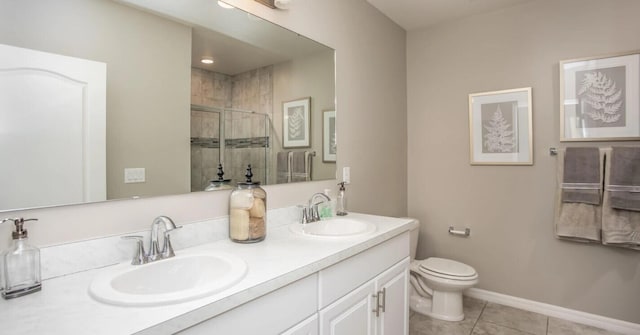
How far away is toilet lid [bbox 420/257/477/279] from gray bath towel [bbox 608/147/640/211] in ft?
3.32

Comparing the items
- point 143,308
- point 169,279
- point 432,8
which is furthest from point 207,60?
point 432,8

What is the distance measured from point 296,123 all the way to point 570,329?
2370 mm

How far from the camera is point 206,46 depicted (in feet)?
4.65

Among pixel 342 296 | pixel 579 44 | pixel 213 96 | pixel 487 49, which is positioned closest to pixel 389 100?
pixel 487 49

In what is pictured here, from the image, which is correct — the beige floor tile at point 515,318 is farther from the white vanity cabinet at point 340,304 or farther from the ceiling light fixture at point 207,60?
the ceiling light fixture at point 207,60

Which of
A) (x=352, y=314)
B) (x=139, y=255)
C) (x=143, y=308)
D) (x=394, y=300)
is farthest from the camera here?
(x=394, y=300)

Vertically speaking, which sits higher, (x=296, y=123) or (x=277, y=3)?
(x=277, y=3)

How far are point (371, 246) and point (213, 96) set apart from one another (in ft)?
3.17

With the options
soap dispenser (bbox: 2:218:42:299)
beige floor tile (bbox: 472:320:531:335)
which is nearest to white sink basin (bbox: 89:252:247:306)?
soap dispenser (bbox: 2:218:42:299)

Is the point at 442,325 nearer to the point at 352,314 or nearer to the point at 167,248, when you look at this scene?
the point at 352,314

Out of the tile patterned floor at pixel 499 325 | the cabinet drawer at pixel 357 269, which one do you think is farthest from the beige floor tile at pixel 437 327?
the cabinet drawer at pixel 357 269

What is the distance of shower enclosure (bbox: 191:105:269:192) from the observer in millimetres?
1373

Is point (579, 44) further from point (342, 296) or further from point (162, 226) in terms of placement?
point (162, 226)

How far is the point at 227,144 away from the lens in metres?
1.48
